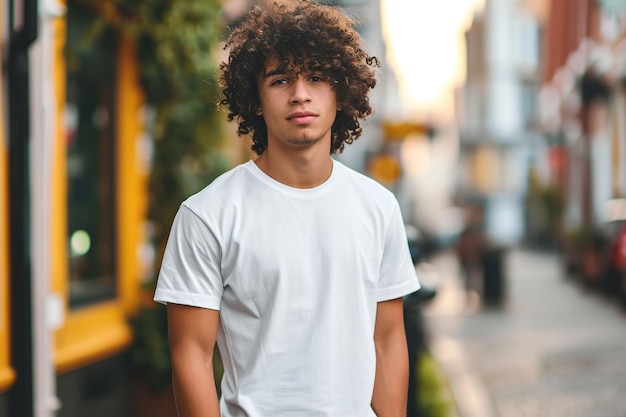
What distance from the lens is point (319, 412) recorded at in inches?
78.7

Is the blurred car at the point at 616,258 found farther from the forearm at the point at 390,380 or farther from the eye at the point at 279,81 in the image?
the eye at the point at 279,81

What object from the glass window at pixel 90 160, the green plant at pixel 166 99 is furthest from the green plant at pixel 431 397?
the glass window at pixel 90 160

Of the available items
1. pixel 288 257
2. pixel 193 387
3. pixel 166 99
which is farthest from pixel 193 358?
pixel 166 99

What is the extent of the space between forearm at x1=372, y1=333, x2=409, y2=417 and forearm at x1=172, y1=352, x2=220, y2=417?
1.30 ft

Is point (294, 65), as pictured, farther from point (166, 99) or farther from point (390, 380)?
point (166, 99)

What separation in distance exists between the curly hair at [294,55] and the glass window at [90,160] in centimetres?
375

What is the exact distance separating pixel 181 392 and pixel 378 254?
0.52 metres

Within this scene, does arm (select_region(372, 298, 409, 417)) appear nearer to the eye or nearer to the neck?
the neck

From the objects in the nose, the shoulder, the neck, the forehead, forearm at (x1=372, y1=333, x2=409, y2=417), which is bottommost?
forearm at (x1=372, y1=333, x2=409, y2=417)

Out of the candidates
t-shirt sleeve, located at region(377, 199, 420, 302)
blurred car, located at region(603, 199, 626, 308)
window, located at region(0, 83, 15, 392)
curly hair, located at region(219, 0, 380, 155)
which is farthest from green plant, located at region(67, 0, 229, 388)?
blurred car, located at region(603, 199, 626, 308)

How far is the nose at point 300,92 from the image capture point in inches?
79.7

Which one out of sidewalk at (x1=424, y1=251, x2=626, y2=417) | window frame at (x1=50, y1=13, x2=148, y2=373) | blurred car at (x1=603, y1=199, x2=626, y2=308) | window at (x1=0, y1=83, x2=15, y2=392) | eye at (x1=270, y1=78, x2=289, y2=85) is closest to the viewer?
eye at (x1=270, y1=78, x2=289, y2=85)

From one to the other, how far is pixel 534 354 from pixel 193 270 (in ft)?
29.2

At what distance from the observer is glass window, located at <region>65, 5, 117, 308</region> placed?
19.3 feet
